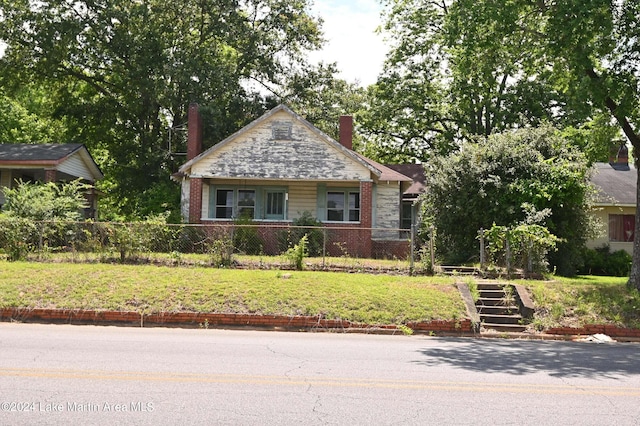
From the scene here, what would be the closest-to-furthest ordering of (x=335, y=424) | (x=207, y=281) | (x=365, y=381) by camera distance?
(x=335, y=424)
(x=365, y=381)
(x=207, y=281)

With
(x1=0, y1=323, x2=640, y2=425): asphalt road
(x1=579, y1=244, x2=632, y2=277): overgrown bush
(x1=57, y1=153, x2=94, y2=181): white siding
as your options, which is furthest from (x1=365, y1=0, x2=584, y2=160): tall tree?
(x1=0, y1=323, x2=640, y2=425): asphalt road

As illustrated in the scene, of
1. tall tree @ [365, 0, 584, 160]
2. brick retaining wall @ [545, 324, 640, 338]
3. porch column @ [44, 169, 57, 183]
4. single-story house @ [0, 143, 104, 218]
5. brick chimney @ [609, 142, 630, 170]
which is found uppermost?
tall tree @ [365, 0, 584, 160]

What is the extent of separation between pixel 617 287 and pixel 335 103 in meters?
24.0

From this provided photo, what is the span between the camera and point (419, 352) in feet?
32.4

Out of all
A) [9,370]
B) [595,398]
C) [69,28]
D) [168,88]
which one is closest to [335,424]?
[595,398]

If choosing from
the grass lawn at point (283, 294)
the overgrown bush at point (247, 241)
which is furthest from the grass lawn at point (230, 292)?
the overgrown bush at point (247, 241)

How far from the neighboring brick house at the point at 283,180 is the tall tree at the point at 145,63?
5.71m

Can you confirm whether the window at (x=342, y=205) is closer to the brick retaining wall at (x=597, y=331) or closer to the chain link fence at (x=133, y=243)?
the chain link fence at (x=133, y=243)

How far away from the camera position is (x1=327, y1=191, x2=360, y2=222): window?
2606 cm

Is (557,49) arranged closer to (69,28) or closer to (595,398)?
(595,398)

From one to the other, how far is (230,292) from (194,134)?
1522 cm

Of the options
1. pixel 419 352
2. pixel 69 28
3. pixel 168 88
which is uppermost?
pixel 69 28

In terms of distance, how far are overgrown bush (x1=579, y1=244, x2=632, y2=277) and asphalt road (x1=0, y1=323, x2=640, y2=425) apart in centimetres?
1545

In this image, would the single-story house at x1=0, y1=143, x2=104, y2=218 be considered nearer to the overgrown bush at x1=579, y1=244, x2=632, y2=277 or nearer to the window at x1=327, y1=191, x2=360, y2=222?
the window at x1=327, y1=191, x2=360, y2=222
